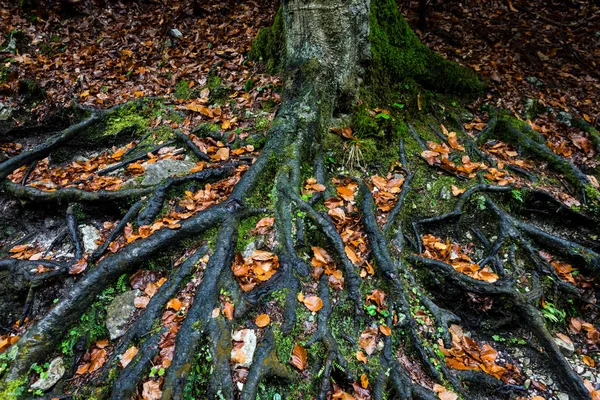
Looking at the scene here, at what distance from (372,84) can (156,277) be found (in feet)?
11.0

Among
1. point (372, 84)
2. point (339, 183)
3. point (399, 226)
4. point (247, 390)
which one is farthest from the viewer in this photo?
point (372, 84)

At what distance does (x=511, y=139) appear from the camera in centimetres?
479

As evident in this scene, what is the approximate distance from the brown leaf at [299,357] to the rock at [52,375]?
1743 millimetres

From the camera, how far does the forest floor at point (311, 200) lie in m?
2.73

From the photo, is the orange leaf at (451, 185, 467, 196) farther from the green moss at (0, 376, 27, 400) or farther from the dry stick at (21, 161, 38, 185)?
the dry stick at (21, 161, 38, 185)

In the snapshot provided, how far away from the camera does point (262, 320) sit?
262 cm

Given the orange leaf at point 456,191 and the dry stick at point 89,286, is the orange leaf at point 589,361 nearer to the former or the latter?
the orange leaf at point 456,191

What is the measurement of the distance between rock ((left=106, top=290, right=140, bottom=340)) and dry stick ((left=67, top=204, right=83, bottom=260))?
0.73 metres

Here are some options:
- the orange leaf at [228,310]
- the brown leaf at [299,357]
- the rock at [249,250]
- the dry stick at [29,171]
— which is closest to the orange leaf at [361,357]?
the brown leaf at [299,357]

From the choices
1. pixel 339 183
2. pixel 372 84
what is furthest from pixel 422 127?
pixel 339 183

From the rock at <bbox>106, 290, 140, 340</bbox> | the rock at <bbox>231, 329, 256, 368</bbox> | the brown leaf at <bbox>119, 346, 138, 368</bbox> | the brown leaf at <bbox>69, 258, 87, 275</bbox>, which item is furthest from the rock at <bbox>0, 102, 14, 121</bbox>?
the rock at <bbox>231, 329, 256, 368</bbox>

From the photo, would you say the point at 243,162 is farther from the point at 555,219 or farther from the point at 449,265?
the point at 555,219

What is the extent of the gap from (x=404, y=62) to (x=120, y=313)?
175 inches

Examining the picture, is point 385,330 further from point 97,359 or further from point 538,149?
point 538,149
